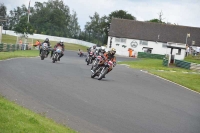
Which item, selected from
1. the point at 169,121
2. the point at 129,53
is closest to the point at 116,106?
the point at 169,121

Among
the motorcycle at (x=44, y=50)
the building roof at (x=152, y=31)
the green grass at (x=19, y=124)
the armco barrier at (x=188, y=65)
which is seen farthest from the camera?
A: the building roof at (x=152, y=31)

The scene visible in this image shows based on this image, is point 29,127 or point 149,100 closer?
point 29,127

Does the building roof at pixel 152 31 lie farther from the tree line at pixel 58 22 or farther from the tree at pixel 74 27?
the tree at pixel 74 27

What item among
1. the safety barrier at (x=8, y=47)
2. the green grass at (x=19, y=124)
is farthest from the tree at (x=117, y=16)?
the green grass at (x=19, y=124)

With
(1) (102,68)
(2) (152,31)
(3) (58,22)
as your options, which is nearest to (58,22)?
(3) (58,22)

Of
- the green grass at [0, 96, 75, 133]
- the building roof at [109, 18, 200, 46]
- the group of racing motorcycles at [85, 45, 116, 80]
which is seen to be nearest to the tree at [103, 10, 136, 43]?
the building roof at [109, 18, 200, 46]

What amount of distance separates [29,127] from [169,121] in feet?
19.1

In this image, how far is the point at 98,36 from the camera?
170m

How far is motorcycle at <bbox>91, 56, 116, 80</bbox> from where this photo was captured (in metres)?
23.7

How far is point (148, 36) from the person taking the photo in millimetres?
103812

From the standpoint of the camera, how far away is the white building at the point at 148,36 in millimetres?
102875

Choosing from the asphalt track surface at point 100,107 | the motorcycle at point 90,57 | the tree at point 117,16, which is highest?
the tree at point 117,16

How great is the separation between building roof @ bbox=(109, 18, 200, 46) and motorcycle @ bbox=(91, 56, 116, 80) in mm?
79559

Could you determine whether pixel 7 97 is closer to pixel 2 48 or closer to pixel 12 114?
pixel 12 114
